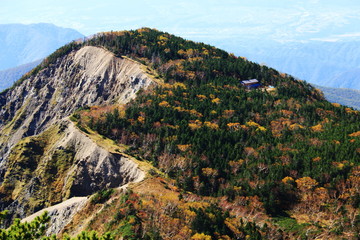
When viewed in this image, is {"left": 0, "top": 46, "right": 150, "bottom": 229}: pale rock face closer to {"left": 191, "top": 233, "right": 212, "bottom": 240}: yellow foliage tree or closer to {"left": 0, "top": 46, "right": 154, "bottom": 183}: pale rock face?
{"left": 0, "top": 46, "right": 154, "bottom": 183}: pale rock face

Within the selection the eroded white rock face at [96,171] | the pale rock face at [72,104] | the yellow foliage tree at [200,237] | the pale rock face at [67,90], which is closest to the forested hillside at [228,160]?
the yellow foliage tree at [200,237]

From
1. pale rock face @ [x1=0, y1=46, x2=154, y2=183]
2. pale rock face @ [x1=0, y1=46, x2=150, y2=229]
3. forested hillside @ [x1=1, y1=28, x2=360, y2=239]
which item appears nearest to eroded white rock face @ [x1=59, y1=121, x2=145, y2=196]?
pale rock face @ [x1=0, y1=46, x2=150, y2=229]

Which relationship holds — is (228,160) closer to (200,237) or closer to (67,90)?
(200,237)

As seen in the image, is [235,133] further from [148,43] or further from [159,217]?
[148,43]

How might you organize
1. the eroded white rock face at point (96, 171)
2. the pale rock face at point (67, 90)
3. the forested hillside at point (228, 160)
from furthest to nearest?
1. the pale rock face at point (67, 90)
2. the eroded white rock face at point (96, 171)
3. the forested hillside at point (228, 160)

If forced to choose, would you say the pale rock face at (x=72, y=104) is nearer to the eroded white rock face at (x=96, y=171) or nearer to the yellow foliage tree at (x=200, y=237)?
the eroded white rock face at (x=96, y=171)

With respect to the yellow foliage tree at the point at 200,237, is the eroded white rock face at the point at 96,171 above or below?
below

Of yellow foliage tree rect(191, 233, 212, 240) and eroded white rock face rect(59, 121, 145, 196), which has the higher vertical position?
yellow foliage tree rect(191, 233, 212, 240)

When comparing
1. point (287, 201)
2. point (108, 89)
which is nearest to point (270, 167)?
point (287, 201)

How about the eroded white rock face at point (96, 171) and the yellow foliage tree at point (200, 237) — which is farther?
the eroded white rock face at point (96, 171)
